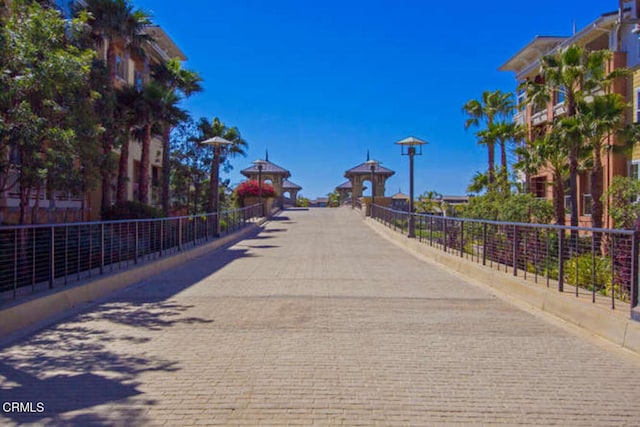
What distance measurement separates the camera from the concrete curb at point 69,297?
22.4ft

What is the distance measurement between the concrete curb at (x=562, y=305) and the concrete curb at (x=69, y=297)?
6969 millimetres

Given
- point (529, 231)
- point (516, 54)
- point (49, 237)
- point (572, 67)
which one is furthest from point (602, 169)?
point (49, 237)

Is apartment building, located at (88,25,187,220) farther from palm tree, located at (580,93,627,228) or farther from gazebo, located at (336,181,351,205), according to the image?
gazebo, located at (336,181,351,205)

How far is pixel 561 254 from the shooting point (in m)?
8.24

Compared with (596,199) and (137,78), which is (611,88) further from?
(137,78)

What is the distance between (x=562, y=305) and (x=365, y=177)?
157 ft

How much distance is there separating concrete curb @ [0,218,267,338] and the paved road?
1.19 feet

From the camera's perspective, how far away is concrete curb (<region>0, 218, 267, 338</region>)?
6840 mm

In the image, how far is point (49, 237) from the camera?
8422mm

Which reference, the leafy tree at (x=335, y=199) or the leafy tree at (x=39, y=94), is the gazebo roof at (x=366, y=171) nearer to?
the leafy tree at (x=335, y=199)

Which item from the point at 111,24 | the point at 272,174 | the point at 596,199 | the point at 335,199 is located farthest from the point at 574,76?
the point at 335,199

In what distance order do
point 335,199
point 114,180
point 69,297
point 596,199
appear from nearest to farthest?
point 69,297 → point 596,199 → point 114,180 → point 335,199

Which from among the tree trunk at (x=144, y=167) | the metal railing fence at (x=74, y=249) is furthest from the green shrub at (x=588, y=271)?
the tree trunk at (x=144, y=167)

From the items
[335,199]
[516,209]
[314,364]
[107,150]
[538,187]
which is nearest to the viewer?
[314,364]
